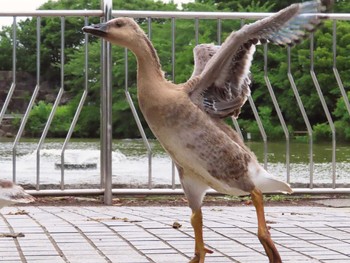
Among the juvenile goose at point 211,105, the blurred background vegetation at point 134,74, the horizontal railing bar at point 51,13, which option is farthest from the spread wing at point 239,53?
the horizontal railing bar at point 51,13

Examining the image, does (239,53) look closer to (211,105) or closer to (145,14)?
(211,105)

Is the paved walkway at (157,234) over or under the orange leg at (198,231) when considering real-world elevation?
under

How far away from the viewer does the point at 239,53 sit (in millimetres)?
4242

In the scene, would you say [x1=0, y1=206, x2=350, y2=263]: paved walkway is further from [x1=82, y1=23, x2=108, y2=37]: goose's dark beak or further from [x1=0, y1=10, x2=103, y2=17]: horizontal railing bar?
[x1=0, y1=10, x2=103, y2=17]: horizontal railing bar

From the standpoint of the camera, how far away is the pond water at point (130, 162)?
29.4 ft

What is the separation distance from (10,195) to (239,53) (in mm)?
1277

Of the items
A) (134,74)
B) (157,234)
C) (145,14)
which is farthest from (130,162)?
(157,234)

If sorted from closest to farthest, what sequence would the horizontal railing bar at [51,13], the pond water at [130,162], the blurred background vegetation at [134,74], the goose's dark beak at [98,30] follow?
the goose's dark beak at [98,30], the horizontal railing bar at [51,13], the blurred background vegetation at [134,74], the pond water at [130,162]

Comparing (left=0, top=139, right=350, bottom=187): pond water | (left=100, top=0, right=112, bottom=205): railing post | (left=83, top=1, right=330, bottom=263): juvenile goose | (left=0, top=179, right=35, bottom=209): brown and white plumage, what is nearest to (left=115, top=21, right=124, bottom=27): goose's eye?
(left=83, top=1, right=330, bottom=263): juvenile goose

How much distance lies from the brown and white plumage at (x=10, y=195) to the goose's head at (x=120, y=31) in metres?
0.77

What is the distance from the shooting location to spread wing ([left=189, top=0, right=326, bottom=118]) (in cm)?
415

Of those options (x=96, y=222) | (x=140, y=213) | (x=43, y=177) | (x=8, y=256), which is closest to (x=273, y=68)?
(x=43, y=177)

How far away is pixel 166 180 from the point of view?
8.88 m

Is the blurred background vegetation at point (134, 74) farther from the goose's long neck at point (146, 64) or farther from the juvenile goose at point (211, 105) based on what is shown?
the goose's long neck at point (146, 64)
